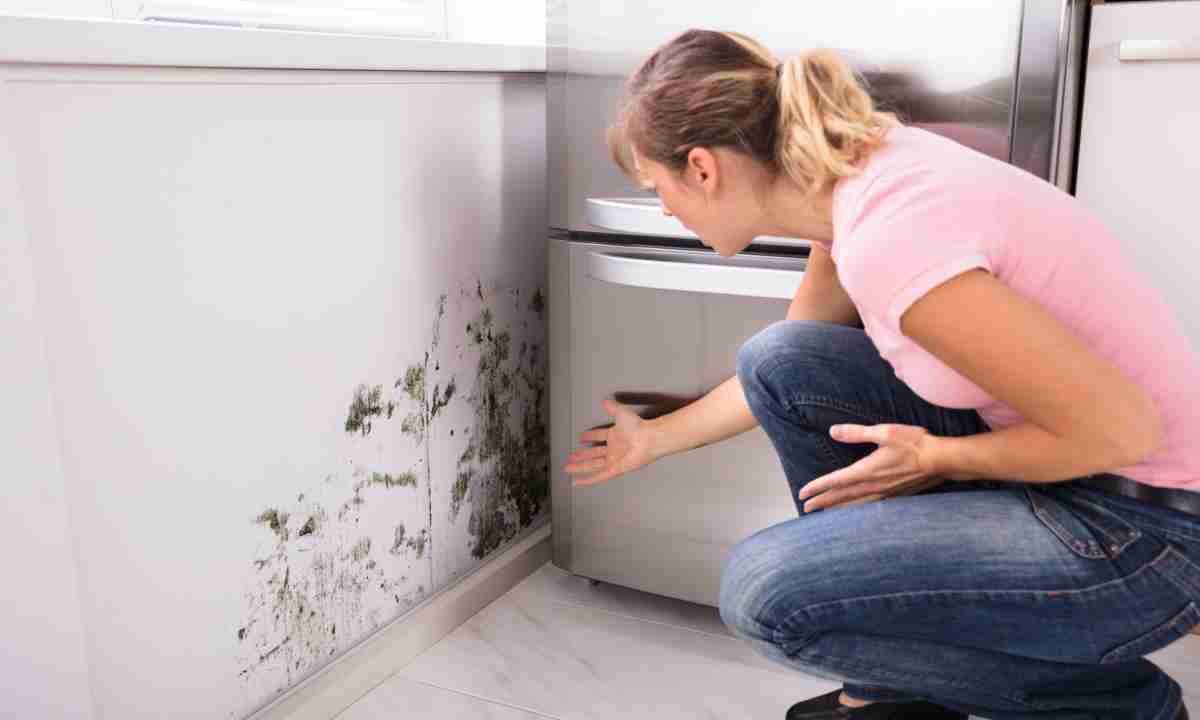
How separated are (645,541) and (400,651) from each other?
1.16ft

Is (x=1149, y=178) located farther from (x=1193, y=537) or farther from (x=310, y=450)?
(x=310, y=450)

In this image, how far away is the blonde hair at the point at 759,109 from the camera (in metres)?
0.89

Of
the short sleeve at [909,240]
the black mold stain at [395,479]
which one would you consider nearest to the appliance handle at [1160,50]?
the short sleeve at [909,240]

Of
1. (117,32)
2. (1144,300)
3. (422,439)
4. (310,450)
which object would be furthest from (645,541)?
(117,32)

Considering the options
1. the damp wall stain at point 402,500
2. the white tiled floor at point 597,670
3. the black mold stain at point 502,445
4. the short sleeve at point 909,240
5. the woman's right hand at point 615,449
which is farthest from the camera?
the black mold stain at point 502,445

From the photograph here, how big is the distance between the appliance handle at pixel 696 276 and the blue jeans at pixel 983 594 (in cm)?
28

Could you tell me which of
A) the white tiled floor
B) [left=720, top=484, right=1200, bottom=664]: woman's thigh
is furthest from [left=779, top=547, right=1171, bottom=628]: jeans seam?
the white tiled floor

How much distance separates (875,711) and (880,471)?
338 millimetres

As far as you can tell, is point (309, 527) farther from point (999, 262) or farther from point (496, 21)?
point (496, 21)

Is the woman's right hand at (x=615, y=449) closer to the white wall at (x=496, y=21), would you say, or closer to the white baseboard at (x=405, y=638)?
the white baseboard at (x=405, y=638)

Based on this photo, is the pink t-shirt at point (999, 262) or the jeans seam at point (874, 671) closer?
the pink t-shirt at point (999, 262)

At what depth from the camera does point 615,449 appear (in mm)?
1454

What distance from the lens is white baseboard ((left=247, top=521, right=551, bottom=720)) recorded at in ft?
4.13

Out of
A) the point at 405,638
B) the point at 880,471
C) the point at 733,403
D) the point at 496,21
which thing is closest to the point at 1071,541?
the point at 880,471
